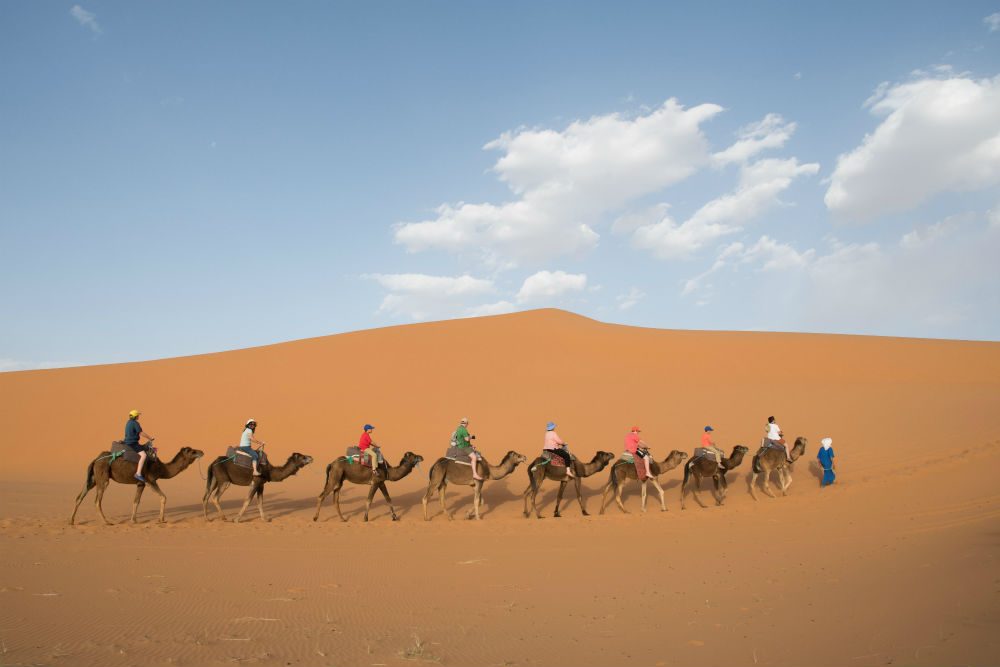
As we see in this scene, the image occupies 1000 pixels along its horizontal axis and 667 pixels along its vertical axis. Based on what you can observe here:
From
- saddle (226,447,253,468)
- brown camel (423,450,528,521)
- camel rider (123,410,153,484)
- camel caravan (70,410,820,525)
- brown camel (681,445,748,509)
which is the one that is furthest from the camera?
brown camel (681,445,748,509)

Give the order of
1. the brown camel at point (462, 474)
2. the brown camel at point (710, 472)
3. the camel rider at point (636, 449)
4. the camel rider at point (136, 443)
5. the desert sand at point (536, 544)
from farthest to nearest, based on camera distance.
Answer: the brown camel at point (710, 472) → the camel rider at point (636, 449) → the brown camel at point (462, 474) → the camel rider at point (136, 443) → the desert sand at point (536, 544)

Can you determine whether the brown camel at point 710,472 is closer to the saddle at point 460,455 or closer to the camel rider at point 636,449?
the camel rider at point 636,449

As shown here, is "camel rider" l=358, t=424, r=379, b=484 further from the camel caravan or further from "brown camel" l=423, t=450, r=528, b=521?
"brown camel" l=423, t=450, r=528, b=521

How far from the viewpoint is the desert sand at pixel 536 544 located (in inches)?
266

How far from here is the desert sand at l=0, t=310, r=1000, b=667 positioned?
675 cm

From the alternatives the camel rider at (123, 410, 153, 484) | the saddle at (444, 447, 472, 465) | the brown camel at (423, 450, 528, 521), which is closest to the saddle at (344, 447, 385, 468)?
the brown camel at (423, 450, 528, 521)

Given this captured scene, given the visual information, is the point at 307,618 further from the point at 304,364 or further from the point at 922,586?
the point at 304,364

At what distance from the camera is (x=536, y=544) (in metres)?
12.8

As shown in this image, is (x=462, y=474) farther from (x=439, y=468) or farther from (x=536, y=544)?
(x=536, y=544)

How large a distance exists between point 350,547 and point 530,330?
1429 inches

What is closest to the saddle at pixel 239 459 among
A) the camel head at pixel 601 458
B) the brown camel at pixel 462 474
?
the brown camel at pixel 462 474

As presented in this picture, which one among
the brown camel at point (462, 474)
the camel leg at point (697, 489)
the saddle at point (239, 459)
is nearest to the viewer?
the saddle at point (239, 459)

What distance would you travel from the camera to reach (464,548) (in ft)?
41.2

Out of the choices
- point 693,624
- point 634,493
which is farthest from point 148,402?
point 693,624
